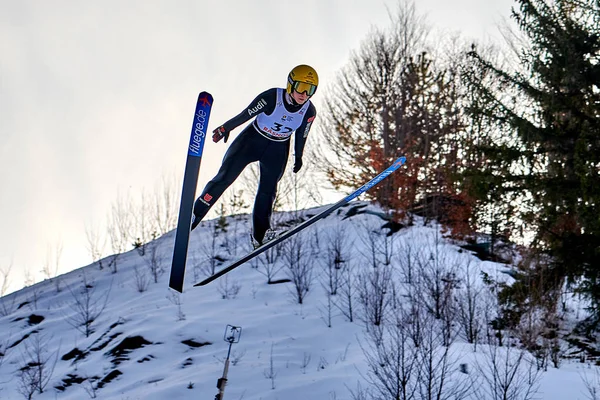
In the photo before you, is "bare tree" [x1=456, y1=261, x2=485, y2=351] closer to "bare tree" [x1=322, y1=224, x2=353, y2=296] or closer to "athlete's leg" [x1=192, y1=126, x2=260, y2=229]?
"bare tree" [x1=322, y1=224, x2=353, y2=296]

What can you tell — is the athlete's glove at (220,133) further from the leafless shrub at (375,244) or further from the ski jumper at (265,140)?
the leafless shrub at (375,244)

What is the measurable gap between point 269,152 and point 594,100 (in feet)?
33.7

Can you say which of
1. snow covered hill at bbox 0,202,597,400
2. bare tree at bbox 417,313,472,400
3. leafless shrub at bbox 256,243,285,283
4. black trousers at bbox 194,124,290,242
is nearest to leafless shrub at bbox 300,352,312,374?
snow covered hill at bbox 0,202,597,400

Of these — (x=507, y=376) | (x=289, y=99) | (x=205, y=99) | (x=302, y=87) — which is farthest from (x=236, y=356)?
(x=205, y=99)

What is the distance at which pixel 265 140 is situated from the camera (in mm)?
6320

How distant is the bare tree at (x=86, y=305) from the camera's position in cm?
1891

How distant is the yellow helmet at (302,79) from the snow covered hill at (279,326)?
28.2ft

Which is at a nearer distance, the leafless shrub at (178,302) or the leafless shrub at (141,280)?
the leafless shrub at (178,302)

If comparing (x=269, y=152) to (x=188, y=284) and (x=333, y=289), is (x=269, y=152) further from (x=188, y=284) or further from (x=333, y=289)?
(x=188, y=284)

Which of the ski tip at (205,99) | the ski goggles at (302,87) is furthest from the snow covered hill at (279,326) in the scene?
the ski tip at (205,99)

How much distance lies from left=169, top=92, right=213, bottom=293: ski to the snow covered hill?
826cm

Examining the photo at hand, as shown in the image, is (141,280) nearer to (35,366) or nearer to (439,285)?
(35,366)

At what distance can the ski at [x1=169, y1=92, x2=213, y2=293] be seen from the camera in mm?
5406

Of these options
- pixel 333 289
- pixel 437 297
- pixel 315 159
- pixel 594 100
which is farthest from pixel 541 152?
pixel 315 159
